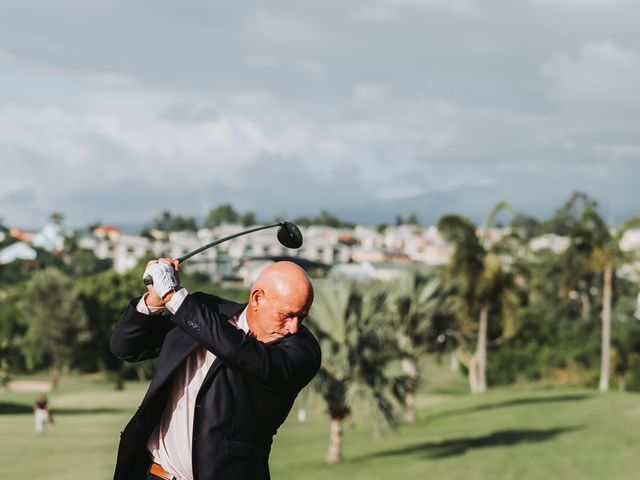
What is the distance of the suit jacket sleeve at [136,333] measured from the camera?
581cm

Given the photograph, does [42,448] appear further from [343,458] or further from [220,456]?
[220,456]

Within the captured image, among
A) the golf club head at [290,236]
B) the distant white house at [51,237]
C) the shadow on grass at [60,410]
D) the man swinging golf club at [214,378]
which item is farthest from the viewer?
the distant white house at [51,237]

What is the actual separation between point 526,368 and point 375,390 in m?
46.2

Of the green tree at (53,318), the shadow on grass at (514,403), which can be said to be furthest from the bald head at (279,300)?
the green tree at (53,318)

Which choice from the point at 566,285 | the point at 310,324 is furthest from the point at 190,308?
the point at 566,285

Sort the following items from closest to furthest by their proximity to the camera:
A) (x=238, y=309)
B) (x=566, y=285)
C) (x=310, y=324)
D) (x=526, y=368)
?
(x=238, y=309) → (x=310, y=324) → (x=566, y=285) → (x=526, y=368)

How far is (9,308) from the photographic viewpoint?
96.6 metres

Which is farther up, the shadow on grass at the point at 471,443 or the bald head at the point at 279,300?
the bald head at the point at 279,300

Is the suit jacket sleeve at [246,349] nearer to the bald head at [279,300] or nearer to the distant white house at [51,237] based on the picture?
the bald head at [279,300]

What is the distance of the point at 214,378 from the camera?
18.7ft

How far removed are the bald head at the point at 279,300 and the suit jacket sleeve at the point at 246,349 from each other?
9 cm

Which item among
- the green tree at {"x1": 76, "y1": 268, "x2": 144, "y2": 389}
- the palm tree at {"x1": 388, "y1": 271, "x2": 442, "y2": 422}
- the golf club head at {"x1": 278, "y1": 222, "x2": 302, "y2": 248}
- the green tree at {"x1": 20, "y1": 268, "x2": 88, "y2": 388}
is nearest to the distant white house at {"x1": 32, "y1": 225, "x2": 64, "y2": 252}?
the green tree at {"x1": 76, "y1": 268, "x2": 144, "y2": 389}

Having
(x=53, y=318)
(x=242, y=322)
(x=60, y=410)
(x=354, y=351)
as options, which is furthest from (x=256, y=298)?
(x=53, y=318)

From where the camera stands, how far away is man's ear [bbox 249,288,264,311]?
565 centimetres
